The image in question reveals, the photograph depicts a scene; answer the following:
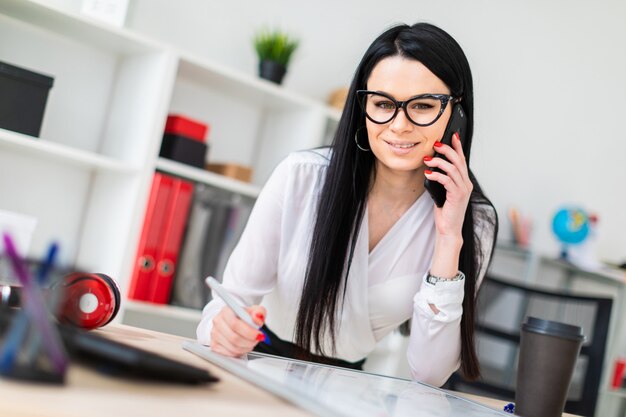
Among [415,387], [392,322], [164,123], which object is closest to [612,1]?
[164,123]

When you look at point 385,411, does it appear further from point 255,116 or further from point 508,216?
point 508,216

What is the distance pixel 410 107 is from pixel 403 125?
50mm

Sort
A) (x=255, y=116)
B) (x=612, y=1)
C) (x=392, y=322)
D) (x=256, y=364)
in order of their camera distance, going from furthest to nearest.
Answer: (x=612, y=1) < (x=255, y=116) < (x=392, y=322) < (x=256, y=364)

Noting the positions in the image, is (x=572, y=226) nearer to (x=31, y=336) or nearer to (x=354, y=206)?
(x=354, y=206)

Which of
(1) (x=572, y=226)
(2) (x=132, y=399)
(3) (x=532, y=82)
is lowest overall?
(2) (x=132, y=399)

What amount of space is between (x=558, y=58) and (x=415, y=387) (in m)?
3.54

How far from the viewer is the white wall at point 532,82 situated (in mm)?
3430

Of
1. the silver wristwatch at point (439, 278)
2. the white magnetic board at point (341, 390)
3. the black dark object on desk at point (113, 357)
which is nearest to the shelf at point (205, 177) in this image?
the silver wristwatch at point (439, 278)

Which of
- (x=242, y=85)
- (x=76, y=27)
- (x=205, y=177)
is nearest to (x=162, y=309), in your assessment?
(x=205, y=177)

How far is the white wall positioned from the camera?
11.3 feet

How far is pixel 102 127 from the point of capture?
285cm

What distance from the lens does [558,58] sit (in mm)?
4242

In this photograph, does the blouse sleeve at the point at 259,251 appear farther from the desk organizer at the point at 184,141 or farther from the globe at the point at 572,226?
the globe at the point at 572,226

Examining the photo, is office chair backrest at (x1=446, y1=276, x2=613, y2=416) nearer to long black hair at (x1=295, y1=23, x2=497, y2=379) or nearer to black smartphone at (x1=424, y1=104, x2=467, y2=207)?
long black hair at (x1=295, y1=23, x2=497, y2=379)
